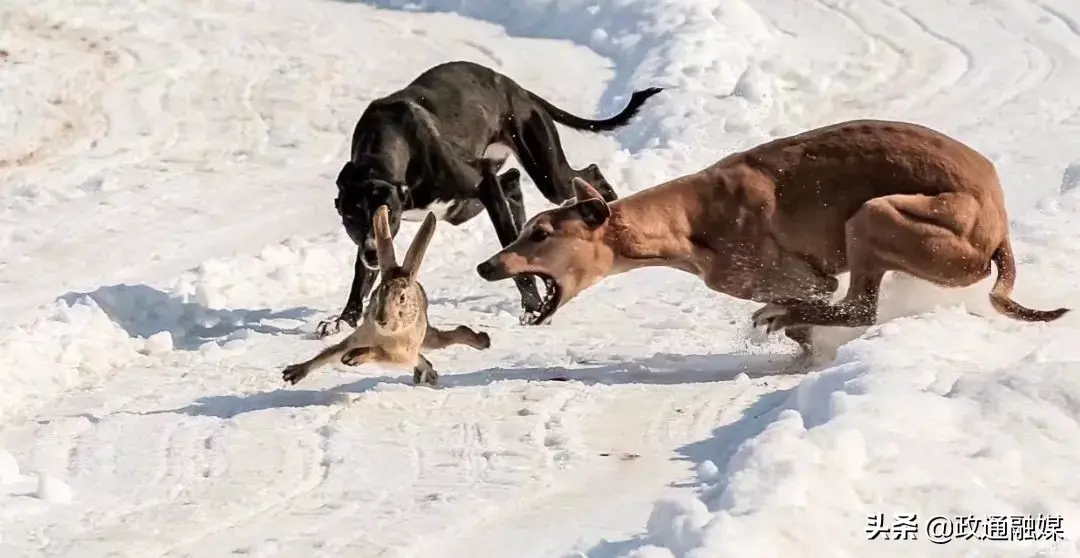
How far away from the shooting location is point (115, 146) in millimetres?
11258

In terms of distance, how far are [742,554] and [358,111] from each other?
30.7 feet

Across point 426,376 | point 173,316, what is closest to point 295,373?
point 426,376

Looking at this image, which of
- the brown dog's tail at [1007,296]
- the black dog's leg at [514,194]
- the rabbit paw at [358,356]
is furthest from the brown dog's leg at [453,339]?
the black dog's leg at [514,194]

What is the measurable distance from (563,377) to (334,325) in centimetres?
158

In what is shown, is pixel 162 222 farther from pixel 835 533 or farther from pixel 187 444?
pixel 835 533

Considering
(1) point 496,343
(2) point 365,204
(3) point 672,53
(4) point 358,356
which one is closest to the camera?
(4) point 358,356

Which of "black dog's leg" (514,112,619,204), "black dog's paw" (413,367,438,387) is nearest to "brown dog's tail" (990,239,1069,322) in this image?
"black dog's paw" (413,367,438,387)

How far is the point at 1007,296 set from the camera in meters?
6.23

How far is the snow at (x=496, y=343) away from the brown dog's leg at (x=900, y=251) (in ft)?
0.59

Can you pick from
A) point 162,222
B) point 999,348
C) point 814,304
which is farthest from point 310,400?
point 162,222

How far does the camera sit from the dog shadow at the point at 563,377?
227 inches

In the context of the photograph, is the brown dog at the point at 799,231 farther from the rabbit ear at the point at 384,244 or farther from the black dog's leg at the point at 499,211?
the black dog's leg at the point at 499,211

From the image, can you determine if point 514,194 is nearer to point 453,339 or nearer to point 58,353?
point 453,339

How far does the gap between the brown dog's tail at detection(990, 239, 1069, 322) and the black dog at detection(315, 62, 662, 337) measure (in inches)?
77.3
